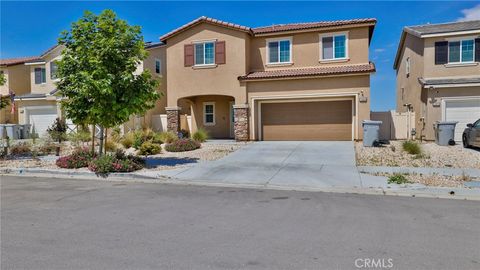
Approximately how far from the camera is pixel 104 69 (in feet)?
37.6

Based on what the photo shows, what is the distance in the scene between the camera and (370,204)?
7578mm

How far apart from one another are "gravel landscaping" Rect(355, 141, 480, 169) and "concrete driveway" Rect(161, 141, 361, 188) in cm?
65

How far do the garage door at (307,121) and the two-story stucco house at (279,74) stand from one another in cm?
6

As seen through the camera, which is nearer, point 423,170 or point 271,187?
point 271,187

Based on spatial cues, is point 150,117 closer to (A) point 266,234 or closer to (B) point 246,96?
(B) point 246,96

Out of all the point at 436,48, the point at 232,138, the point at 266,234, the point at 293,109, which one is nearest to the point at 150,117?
the point at 232,138

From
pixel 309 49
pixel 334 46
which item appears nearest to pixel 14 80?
pixel 309 49

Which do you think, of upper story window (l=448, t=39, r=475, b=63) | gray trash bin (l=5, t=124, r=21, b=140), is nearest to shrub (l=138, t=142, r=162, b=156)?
gray trash bin (l=5, t=124, r=21, b=140)

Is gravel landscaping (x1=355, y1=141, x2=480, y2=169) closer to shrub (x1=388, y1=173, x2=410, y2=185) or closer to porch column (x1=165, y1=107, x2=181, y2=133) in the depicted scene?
shrub (x1=388, y1=173, x2=410, y2=185)

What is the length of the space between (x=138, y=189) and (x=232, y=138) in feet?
46.2

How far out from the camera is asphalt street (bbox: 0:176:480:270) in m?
4.49

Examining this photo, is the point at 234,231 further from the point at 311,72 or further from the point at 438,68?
the point at 438,68

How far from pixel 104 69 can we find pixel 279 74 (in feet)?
36.6

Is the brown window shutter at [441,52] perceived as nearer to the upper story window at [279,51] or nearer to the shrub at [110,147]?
the upper story window at [279,51]
